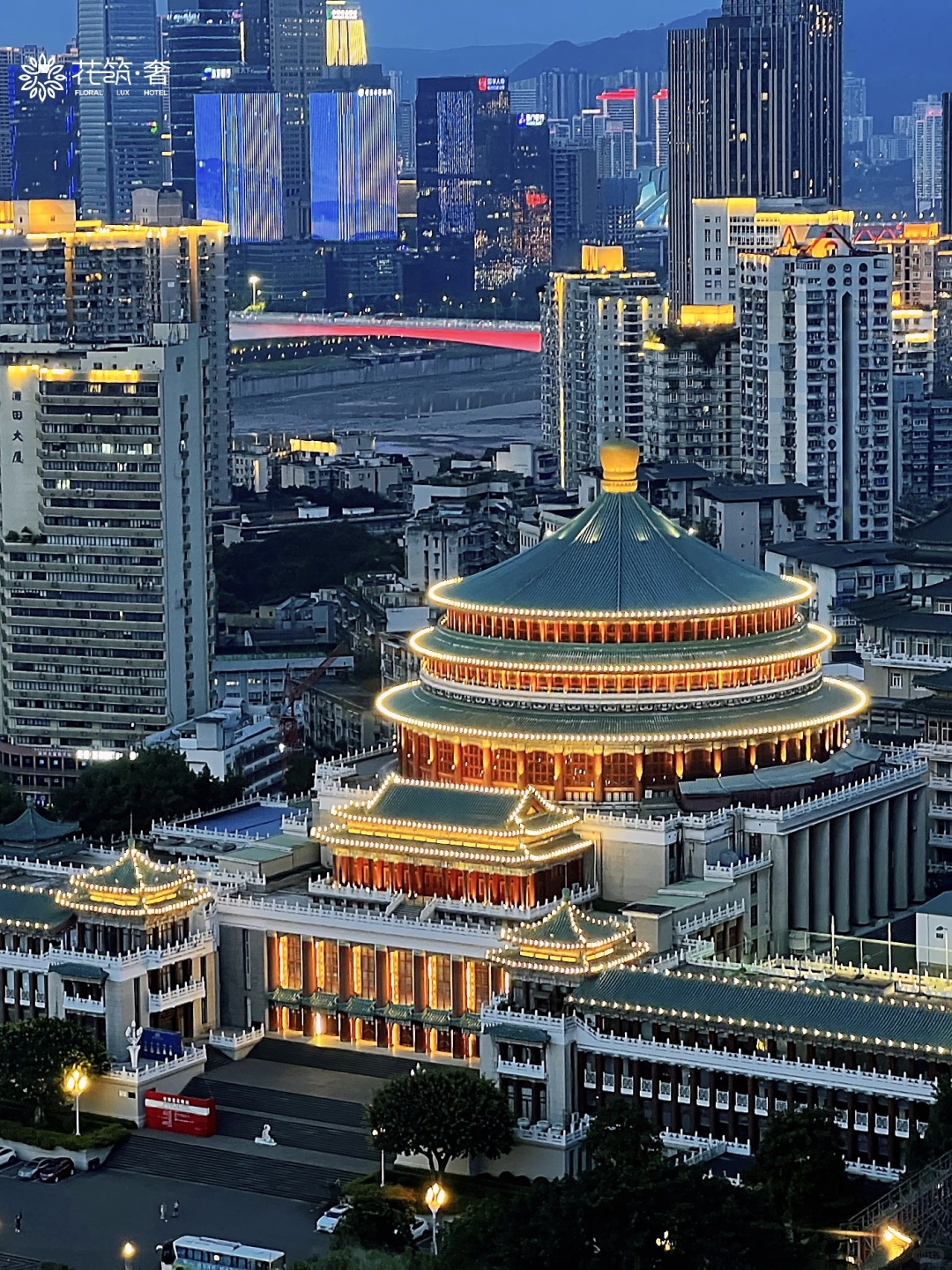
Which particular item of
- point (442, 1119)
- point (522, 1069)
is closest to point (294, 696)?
A: point (522, 1069)

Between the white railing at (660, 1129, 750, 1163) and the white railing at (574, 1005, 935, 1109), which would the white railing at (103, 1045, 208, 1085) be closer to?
the white railing at (574, 1005, 935, 1109)

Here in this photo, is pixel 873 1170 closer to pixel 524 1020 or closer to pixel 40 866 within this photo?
pixel 524 1020

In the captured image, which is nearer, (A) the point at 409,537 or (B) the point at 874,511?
(A) the point at 409,537

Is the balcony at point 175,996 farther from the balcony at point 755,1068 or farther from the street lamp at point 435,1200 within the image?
the street lamp at point 435,1200

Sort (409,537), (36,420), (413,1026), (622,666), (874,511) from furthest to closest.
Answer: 1. (874,511)
2. (409,537)
3. (36,420)
4. (622,666)
5. (413,1026)

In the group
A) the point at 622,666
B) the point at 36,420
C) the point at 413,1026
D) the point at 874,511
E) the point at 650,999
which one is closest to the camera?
the point at 650,999

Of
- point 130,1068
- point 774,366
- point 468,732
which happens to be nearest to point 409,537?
point 774,366

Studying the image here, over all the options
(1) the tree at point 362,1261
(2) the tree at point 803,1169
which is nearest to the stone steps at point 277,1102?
(1) the tree at point 362,1261

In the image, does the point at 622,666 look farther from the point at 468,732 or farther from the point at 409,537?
the point at 409,537
